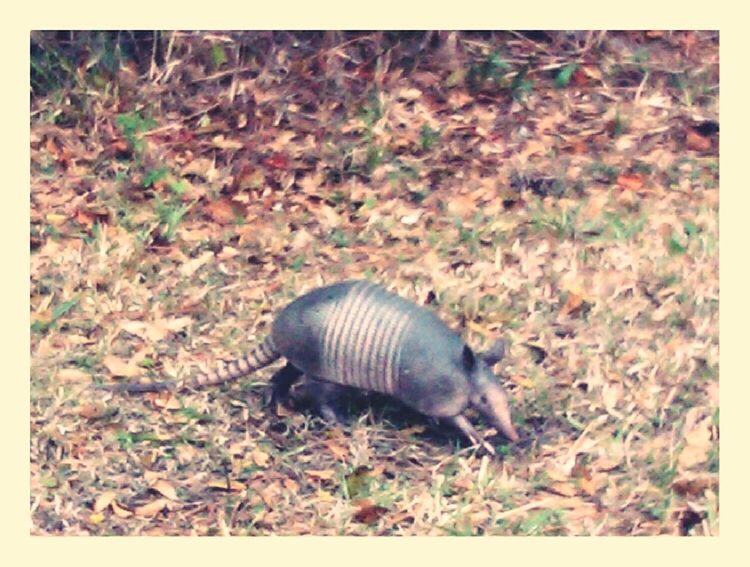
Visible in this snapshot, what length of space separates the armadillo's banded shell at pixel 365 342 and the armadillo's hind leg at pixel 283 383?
0.89ft

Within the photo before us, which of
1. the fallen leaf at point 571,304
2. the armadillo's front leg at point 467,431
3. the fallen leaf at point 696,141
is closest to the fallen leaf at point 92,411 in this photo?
the armadillo's front leg at point 467,431

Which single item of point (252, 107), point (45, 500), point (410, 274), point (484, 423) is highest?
point (252, 107)

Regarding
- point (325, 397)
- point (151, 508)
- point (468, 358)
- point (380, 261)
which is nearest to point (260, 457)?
point (325, 397)

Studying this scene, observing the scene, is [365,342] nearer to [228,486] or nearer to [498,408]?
[498,408]

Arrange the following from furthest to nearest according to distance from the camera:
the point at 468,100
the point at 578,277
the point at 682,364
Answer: the point at 468,100, the point at 578,277, the point at 682,364

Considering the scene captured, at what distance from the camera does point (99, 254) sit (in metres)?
7.81

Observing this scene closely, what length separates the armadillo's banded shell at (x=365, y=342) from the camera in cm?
661

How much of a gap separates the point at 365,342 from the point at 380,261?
1223mm

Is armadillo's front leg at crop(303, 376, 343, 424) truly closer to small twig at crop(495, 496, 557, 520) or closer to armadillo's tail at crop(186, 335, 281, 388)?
armadillo's tail at crop(186, 335, 281, 388)

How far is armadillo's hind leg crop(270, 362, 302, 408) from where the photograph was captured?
6910 mm

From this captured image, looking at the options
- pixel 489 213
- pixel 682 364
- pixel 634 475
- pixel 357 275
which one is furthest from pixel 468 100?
pixel 634 475

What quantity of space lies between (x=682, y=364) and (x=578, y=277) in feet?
2.52

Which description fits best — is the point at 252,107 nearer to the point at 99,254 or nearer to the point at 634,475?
the point at 99,254

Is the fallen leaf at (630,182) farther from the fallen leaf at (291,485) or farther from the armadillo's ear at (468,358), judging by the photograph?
the fallen leaf at (291,485)
